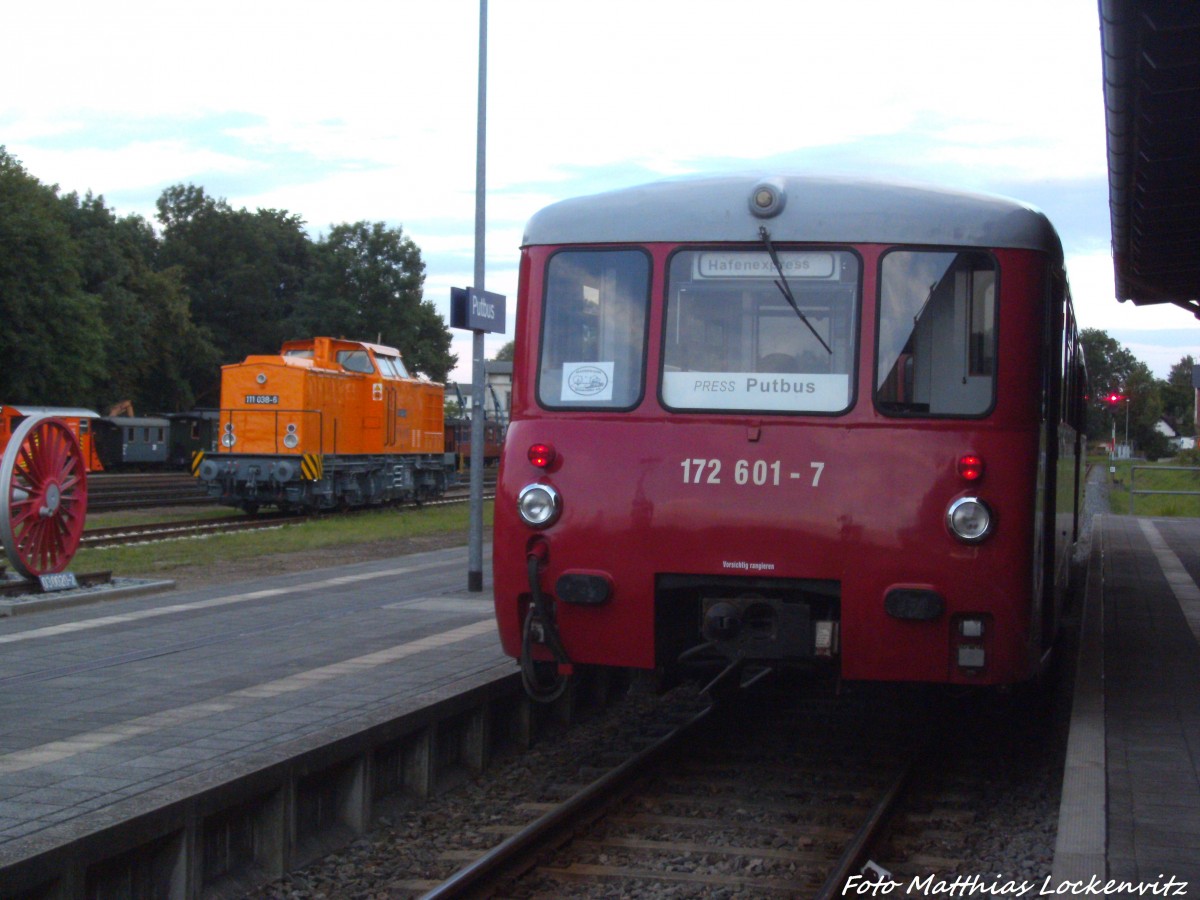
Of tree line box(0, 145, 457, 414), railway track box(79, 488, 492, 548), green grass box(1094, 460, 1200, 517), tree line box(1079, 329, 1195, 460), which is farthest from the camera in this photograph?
tree line box(1079, 329, 1195, 460)

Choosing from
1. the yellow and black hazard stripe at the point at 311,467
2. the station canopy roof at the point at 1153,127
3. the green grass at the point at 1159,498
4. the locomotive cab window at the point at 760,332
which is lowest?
the green grass at the point at 1159,498

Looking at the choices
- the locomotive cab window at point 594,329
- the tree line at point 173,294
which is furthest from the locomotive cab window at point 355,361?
the tree line at point 173,294

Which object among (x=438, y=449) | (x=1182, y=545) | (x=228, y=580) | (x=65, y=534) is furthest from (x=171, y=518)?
(x=1182, y=545)

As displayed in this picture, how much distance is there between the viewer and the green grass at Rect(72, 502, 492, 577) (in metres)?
17.5

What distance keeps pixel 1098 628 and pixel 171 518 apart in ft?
66.0

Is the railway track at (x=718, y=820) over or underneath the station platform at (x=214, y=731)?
underneath

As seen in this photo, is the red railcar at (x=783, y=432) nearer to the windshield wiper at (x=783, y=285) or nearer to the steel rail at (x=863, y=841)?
the windshield wiper at (x=783, y=285)

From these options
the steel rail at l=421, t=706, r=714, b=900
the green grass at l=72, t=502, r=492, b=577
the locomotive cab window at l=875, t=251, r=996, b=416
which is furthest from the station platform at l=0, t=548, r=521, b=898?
the green grass at l=72, t=502, r=492, b=577

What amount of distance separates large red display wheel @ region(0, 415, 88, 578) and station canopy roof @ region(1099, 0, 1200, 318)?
974 centimetres

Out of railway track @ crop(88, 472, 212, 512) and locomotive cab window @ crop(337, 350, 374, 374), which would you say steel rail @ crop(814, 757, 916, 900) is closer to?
locomotive cab window @ crop(337, 350, 374, 374)

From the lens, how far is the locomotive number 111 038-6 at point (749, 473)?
21.3 ft

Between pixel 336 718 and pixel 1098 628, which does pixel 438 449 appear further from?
pixel 336 718

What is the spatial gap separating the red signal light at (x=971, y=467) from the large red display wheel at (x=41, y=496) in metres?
9.06

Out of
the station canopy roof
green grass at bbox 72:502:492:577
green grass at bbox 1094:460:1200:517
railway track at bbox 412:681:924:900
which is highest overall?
the station canopy roof
